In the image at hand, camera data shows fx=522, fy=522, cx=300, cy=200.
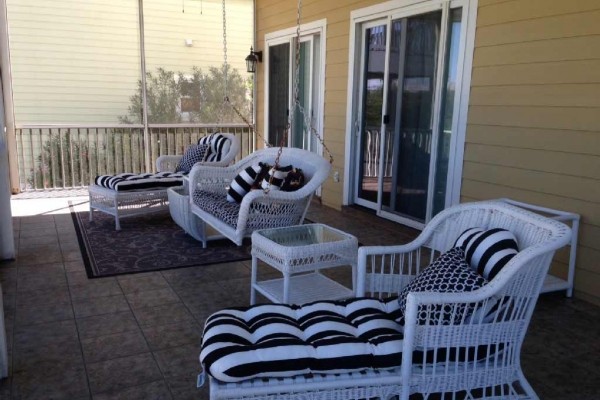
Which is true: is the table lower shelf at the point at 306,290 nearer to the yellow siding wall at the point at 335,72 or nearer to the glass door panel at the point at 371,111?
the glass door panel at the point at 371,111

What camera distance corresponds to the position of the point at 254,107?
7.83m

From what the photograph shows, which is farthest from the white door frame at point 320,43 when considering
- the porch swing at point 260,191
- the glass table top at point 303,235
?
the glass table top at point 303,235

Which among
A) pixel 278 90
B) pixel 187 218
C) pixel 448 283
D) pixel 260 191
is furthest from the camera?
pixel 278 90

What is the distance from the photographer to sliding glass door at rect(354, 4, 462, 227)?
433 cm

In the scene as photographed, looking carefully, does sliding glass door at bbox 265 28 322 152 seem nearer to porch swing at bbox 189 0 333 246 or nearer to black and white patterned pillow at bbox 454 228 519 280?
porch swing at bbox 189 0 333 246

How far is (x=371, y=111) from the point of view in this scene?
5.39 meters

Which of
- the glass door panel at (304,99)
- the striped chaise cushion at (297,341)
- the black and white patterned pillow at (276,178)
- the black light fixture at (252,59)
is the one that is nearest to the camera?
the striped chaise cushion at (297,341)

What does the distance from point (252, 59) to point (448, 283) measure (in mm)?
6034

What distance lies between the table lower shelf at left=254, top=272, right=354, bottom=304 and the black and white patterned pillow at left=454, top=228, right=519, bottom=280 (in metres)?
1.08

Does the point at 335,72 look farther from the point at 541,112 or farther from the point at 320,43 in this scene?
the point at 541,112

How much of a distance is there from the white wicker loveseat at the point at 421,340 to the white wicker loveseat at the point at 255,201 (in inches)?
62.1

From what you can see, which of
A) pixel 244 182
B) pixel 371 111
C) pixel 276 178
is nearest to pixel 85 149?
pixel 244 182

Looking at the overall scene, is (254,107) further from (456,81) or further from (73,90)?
(456,81)

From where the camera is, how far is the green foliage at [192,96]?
23.3 ft
